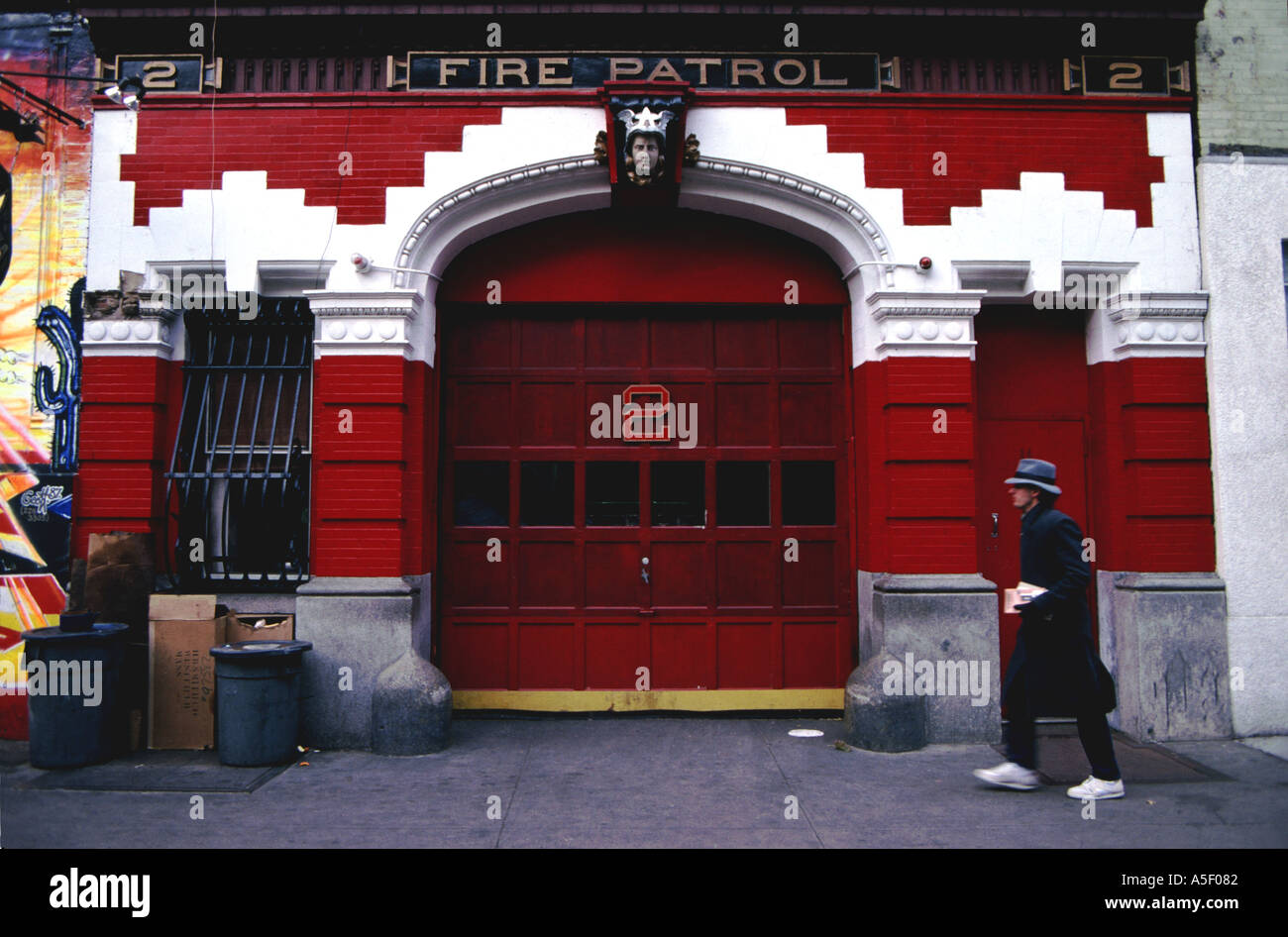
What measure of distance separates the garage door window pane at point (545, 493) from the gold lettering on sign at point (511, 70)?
330 centimetres

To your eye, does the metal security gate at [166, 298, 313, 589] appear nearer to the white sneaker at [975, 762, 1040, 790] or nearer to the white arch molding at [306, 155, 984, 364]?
the white arch molding at [306, 155, 984, 364]

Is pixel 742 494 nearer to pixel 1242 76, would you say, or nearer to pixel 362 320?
pixel 362 320

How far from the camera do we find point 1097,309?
7227mm

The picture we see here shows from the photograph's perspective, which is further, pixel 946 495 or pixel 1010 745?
pixel 946 495

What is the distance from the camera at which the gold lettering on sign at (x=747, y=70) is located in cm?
714

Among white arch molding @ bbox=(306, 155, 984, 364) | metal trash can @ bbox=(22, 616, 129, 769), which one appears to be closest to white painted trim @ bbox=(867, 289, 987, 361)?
white arch molding @ bbox=(306, 155, 984, 364)

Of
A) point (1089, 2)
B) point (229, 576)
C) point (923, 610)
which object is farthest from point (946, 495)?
point (229, 576)

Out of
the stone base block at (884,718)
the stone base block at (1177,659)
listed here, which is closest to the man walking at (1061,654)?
the stone base block at (884,718)

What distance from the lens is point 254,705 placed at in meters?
6.04

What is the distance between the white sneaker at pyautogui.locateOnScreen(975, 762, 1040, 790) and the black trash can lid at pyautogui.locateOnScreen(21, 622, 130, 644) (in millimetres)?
6295

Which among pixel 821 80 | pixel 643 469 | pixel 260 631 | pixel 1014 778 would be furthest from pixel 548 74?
pixel 1014 778

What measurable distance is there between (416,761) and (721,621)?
2789 mm
